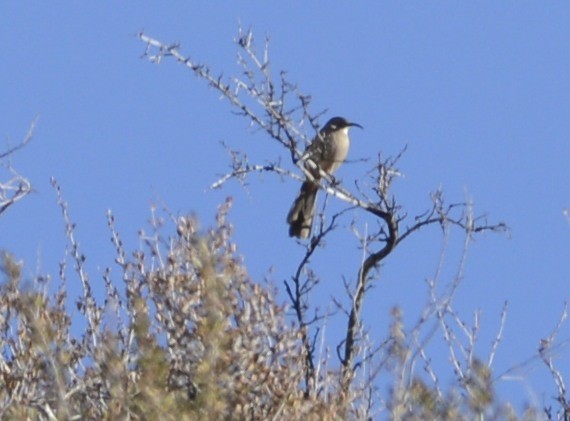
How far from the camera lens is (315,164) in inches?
392

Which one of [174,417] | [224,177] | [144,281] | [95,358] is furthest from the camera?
[224,177]

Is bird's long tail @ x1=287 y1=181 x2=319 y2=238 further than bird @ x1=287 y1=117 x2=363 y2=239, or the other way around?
bird's long tail @ x1=287 y1=181 x2=319 y2=238

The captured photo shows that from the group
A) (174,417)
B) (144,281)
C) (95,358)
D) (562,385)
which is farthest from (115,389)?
(562,385)

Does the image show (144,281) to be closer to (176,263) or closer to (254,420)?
(176,263)

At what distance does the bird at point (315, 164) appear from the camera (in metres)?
9.87

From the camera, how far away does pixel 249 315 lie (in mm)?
7270

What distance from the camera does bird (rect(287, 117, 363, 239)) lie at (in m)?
9.87

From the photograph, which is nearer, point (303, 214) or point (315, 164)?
point (315, 164)

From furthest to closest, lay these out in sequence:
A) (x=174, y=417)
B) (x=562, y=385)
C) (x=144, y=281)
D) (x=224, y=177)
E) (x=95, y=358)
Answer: (x=224, y=177) < (x=562, y=385) < (x=144, y=281) < (x=95, y=358) < (x=174, y=417)

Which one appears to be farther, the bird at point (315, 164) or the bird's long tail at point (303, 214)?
the bird's long tail at point (303, 214)

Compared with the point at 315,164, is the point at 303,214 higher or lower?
higher

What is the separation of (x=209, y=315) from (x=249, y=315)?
2196mm

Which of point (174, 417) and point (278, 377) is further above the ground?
point (278, 377)

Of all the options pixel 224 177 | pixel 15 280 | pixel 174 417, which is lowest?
pixel 174 417
